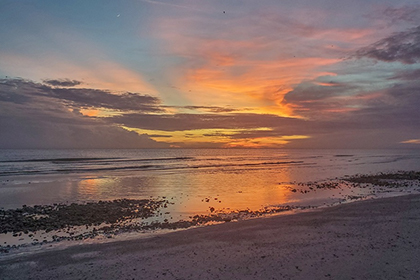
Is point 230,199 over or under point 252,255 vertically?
under

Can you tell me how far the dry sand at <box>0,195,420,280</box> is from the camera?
988 cm

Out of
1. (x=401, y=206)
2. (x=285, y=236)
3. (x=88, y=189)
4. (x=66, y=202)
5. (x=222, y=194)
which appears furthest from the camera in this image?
(x=88, y=189)

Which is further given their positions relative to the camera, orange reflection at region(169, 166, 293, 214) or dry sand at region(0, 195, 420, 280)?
orange reflection at region(169, 166, 293, 214)

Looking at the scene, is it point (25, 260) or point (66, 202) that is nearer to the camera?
point (25, 260)

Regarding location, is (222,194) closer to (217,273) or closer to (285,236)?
(285,236)

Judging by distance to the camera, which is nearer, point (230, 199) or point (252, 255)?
point (252, 255)

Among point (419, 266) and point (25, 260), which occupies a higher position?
point (419, 266)

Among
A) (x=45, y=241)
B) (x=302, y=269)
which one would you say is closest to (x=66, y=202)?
(x=45, y=241)

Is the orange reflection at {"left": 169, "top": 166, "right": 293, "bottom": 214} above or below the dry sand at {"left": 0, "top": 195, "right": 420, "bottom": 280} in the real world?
below

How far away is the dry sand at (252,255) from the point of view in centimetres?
988

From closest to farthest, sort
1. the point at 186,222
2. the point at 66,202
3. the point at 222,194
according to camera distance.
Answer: the point at 186,222, the point at 66,202, the point at 222,194

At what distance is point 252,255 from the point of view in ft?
37.5

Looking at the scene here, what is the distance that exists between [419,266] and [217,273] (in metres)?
6.84

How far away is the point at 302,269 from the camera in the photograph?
32.9 ft
